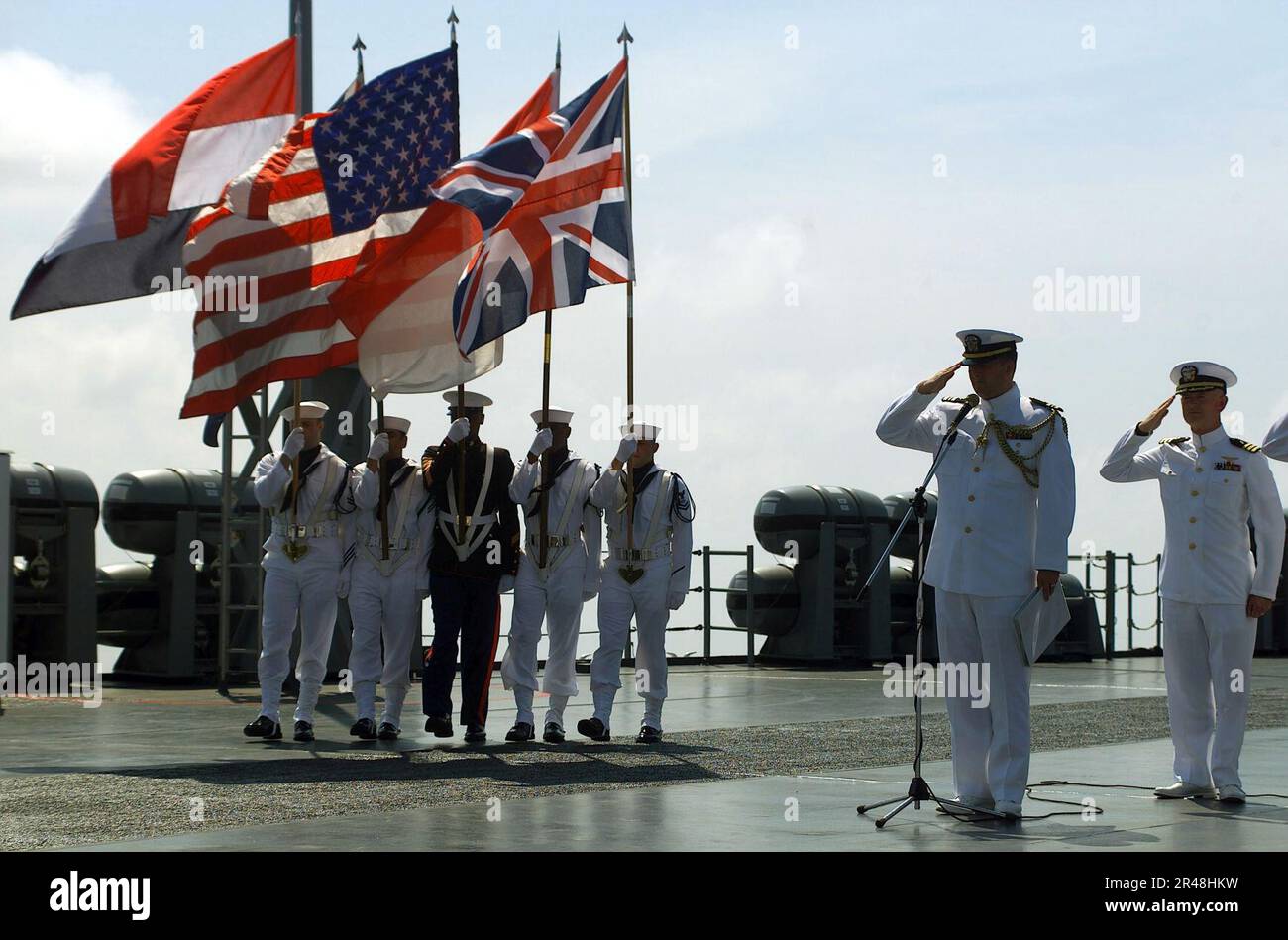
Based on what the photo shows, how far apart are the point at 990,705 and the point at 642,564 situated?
441 centimetres

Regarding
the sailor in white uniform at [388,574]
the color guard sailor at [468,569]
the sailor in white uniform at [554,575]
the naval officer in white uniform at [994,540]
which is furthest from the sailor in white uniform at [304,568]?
the naval officer in white uniform at [994,540]

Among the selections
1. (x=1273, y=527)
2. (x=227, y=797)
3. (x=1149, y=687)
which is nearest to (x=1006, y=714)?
(x=1273, y=527)

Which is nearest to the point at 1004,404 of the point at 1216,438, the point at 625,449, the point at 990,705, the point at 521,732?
the point at 990,705

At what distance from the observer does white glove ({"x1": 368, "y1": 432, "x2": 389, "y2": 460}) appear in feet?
38.2

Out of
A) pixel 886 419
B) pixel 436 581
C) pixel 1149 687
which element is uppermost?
pixel 886 419

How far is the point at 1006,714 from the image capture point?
7691 mm

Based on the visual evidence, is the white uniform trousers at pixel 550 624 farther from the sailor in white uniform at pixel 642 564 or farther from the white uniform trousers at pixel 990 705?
the white uniform trousers at pixel 990 705

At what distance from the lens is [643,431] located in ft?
39.2

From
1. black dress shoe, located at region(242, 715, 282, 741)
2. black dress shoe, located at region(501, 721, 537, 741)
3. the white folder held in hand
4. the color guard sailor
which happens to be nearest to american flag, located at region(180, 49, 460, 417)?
the color guard sailor

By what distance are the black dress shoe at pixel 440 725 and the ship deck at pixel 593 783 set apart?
0.11 m

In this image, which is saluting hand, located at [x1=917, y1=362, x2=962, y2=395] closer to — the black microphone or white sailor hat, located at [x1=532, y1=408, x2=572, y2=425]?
the black microphone

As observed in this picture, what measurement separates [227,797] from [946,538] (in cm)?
343
